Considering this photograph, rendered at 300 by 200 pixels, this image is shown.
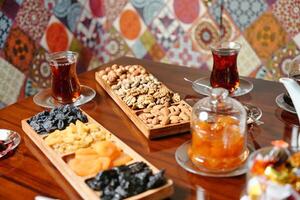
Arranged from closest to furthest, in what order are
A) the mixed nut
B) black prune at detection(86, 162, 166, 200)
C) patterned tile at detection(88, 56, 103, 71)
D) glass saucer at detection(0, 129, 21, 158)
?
black prune at detection(86, 162, 166, 200)
glass saucer at detection(0, 129, 21, 158)
the mixed nut
patterned tile at detection(88, 56, 103, 71)

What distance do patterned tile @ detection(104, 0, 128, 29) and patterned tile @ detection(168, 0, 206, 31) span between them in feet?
1.14

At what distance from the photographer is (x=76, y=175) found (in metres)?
0.95

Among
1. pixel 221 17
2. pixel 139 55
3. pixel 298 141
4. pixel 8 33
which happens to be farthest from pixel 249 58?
pixel 298 141

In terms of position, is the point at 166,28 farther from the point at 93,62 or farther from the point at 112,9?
the point at 93,62

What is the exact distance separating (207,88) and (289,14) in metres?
1.11

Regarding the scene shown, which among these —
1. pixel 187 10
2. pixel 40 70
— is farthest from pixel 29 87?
pixel 187 10

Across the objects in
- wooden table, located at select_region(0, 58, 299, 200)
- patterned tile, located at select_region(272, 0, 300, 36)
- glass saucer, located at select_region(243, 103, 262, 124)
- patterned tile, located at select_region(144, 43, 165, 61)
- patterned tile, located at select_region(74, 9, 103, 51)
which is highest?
patterned tile, located at select_region(272, 0, 300, 36)

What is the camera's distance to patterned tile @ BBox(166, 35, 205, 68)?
270 cm

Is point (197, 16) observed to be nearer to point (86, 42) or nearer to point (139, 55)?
point (139, 55)

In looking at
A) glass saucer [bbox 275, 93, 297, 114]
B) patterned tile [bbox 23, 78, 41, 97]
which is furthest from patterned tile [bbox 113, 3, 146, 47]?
glass saucer [bbox 275, 93, 297, 114]

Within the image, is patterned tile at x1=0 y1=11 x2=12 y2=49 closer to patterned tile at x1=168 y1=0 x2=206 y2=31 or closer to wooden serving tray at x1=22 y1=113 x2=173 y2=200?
patterned tile at x1=168 y1=0 x2=206 y2=31

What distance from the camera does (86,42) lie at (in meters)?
2.95

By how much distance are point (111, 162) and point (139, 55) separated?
1.94 metres

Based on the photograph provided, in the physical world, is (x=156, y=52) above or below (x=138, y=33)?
below
